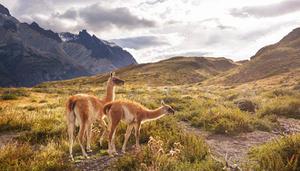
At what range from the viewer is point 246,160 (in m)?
8.62

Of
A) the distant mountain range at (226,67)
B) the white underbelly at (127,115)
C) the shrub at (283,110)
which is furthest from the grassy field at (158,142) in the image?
the distant mountain range at (226,67)

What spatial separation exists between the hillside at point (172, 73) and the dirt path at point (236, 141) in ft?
288

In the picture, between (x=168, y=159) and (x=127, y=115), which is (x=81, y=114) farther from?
(x=168, y=159)

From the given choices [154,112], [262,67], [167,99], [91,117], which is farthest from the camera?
→ [262,67]

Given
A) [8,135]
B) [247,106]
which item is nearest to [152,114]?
[8,135]

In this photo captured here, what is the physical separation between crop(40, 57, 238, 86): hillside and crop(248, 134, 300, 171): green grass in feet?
304

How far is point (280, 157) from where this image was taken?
727 cm

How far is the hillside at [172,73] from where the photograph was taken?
11312cm

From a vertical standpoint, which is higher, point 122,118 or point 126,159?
point 122,118

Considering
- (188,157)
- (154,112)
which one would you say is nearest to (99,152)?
(154,112)

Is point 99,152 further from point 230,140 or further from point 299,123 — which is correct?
point 299,123

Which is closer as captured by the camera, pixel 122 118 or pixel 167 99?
pixel 122 118

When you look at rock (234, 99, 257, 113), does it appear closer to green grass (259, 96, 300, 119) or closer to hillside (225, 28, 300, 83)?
green grass (259, 96, 300, 119)

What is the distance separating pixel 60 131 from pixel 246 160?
685cm
